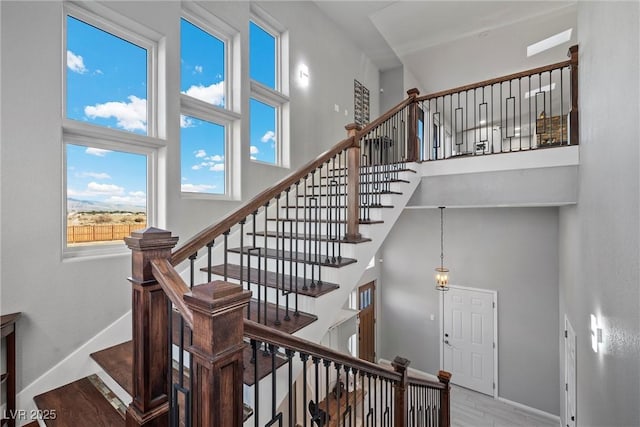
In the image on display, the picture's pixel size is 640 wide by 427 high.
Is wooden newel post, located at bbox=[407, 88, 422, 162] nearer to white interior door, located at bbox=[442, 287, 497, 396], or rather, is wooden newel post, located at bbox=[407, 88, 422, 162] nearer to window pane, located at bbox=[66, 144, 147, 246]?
window pane, located at bbox=[66, 144, 147, 246]

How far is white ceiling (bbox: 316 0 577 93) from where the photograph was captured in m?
4.71

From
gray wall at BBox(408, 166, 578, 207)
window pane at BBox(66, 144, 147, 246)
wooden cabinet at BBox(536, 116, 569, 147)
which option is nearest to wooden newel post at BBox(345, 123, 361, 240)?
gray wall at BBox(408, 166, 578, 207)

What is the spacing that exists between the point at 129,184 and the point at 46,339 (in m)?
1.30

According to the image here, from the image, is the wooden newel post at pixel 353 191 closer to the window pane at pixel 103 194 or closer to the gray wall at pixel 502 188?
the gray wall at pixel 502 188

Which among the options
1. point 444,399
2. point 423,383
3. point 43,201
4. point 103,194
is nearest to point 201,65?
point 103,194

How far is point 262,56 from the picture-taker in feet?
13.6

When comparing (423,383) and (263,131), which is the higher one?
(263,131)

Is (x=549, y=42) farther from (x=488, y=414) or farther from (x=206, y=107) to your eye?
(x=488, y=414)

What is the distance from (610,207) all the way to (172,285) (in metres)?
2.46

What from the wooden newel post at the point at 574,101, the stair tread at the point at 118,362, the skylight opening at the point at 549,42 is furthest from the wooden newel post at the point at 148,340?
the skylight opening at the point at 549,42

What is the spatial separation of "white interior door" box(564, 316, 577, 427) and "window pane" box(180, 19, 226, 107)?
4994mm

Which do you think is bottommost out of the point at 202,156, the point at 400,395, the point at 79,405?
the point at 400,395

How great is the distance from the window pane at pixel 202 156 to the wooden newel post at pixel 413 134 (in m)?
2.34

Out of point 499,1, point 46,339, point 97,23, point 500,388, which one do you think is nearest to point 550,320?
point 500,388
